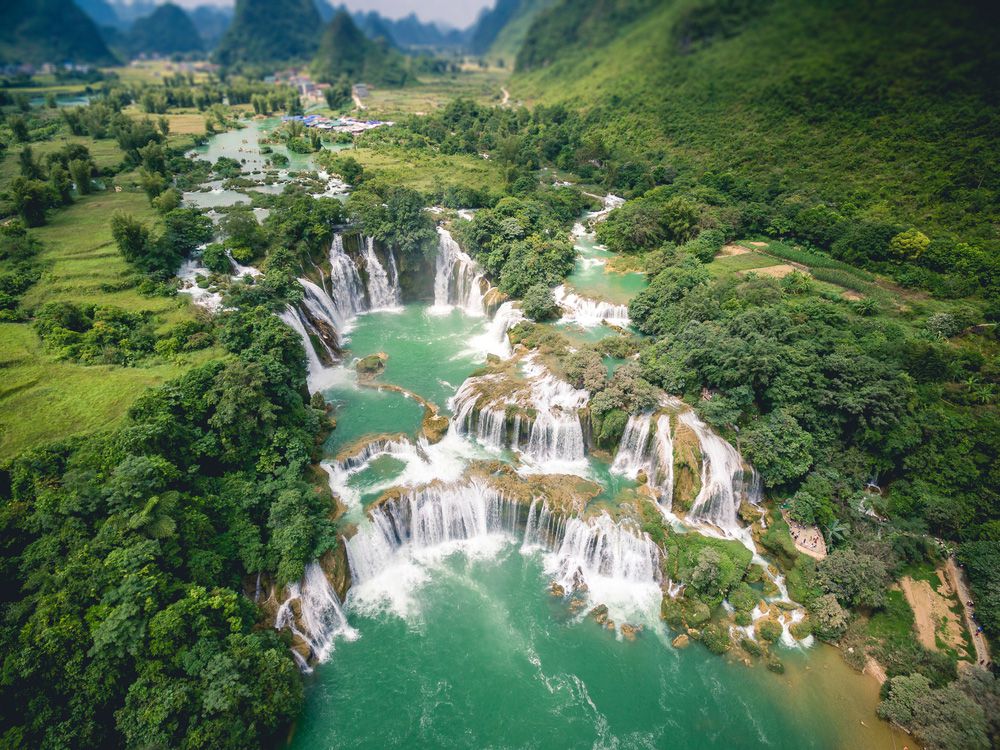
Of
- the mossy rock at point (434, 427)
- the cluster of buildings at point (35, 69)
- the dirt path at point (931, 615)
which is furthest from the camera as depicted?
the cluster of buildings at point (35, 69)

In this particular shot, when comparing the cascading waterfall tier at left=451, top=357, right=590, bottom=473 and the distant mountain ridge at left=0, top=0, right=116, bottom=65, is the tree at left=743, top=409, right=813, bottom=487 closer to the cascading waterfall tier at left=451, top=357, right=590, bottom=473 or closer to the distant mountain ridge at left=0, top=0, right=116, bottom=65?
the cascading waterfall tier at left=451, top=357, right=590, bottom=473

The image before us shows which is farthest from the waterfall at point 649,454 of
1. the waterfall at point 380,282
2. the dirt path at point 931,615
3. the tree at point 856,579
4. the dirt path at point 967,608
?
the waterfall at point 380,282

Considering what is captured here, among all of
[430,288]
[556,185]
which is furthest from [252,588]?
[556,185]

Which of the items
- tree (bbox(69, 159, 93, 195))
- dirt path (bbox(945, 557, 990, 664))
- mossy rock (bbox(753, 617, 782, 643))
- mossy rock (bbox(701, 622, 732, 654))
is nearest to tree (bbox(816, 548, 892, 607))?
dirt path (bbox(945, 557, 990, 664))

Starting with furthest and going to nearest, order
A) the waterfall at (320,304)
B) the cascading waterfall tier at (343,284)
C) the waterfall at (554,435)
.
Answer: the cascading waterfall tier at (343,284) < the waterfall at (320,304) < the waterfall at (554,435)

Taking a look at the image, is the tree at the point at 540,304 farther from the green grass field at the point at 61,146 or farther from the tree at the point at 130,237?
the green grass field at the point at 61,146

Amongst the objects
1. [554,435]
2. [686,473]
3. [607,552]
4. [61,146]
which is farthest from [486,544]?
[61,146]

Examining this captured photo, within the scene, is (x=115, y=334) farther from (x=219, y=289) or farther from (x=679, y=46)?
(x=679, y=46)

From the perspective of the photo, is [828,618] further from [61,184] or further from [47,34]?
[47,34]
